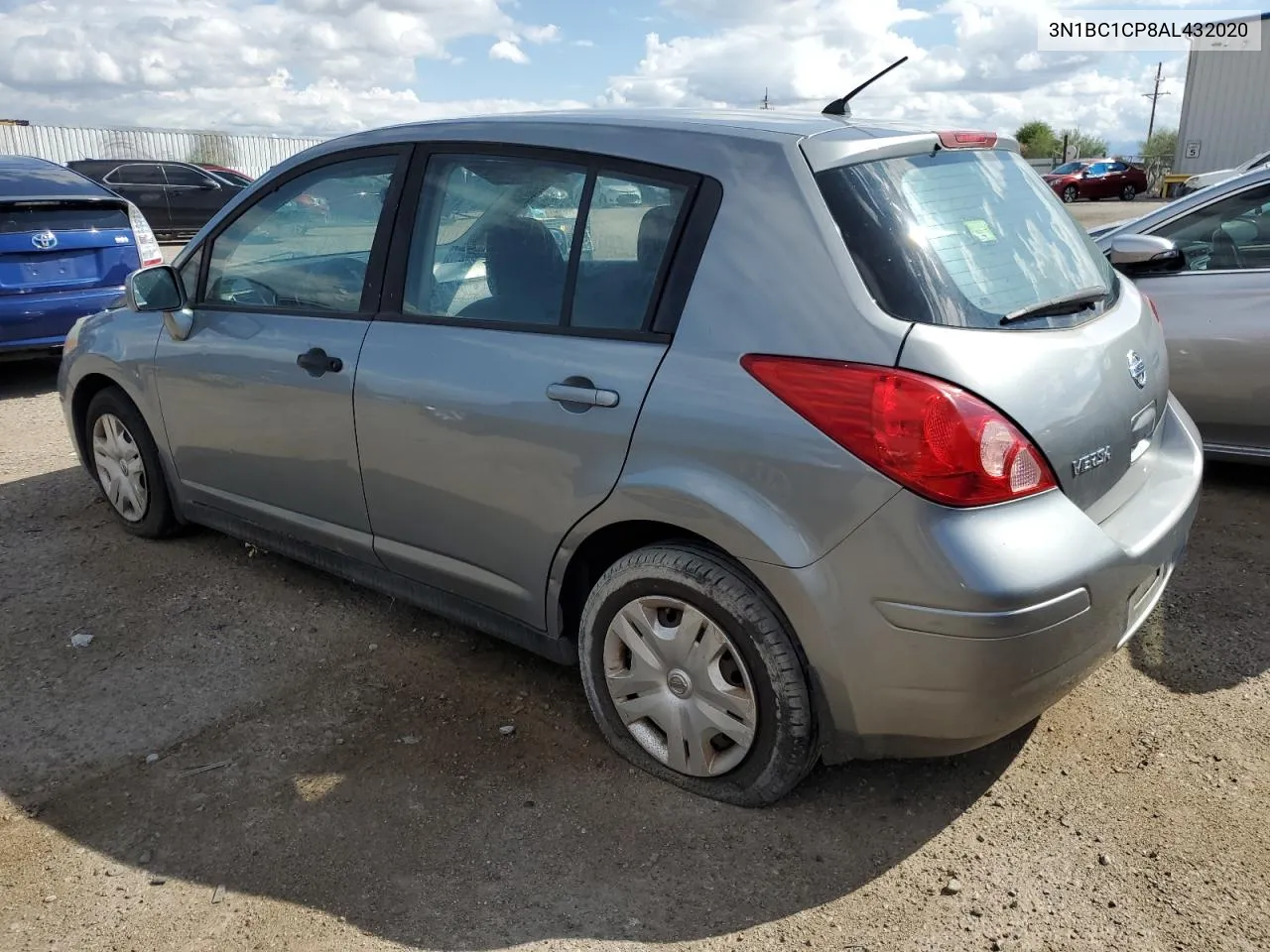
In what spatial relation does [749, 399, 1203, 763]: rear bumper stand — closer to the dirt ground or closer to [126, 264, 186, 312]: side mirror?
the dirt ground

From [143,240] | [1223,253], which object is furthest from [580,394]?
[143,240]

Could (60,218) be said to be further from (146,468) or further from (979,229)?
(979,229)

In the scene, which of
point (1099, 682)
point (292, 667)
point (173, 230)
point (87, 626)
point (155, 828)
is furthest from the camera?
point (173, 230)

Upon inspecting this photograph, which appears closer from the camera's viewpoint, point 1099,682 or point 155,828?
point 155,828

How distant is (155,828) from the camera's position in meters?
2.74

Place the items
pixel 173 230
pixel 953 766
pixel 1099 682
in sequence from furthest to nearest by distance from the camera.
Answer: pixel 173 230 → pixel 1099 682 → pixel 953 766

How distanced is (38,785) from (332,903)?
107 centimetres

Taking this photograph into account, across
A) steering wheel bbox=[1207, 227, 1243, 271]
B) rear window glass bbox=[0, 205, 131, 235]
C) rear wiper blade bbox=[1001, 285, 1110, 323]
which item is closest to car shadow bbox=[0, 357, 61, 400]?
rear window glass bbox=[0, 205, 131, 235]

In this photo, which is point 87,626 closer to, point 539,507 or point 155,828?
point 155,828

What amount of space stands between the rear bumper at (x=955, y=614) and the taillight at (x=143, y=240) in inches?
266

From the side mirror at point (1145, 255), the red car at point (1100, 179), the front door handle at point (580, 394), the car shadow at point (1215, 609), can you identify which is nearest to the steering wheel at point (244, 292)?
the front door handle at point (580, 394)

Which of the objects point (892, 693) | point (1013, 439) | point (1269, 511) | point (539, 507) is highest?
point (1013, 439)

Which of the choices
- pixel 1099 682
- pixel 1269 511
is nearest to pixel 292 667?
pixel 1099 682

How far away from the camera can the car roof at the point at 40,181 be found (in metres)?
7.14
